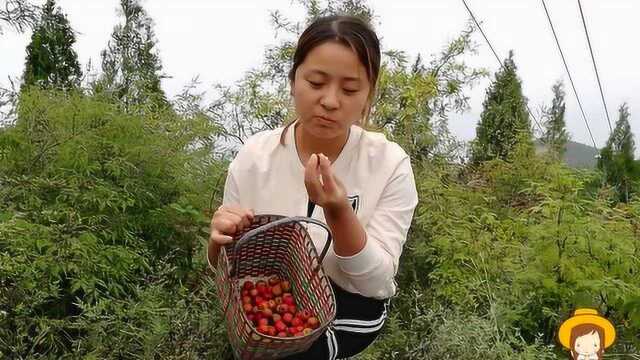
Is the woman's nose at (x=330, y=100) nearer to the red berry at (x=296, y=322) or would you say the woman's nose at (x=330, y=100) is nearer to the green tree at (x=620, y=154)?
the red berry at (x=296, y=322)

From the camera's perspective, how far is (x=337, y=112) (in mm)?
1243

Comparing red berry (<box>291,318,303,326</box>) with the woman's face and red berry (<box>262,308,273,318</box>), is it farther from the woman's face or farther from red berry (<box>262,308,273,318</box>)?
the woman's face

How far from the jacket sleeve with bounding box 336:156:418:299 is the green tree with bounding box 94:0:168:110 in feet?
6.29

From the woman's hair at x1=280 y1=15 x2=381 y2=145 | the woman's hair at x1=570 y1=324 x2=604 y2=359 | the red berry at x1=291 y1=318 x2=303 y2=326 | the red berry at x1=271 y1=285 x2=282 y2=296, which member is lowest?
the woman's hair at x1=570 y1=324 x2=604 y2=359

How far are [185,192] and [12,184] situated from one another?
0.58 m

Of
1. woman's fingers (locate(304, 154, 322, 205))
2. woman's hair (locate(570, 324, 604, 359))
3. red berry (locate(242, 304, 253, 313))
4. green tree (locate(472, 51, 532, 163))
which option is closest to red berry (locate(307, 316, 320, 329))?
red berry (locate(242, 304, 253, 313))

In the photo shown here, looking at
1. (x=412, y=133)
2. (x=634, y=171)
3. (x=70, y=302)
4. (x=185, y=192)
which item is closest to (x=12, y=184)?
(x=70, y=302)

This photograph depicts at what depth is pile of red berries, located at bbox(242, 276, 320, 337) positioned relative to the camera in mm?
1280

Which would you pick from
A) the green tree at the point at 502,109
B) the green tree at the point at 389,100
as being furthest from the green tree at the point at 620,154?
the green tree at the point at 389,100

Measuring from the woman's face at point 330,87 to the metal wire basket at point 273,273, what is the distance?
16cm

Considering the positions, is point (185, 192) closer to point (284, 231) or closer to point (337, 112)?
point (284, 231)

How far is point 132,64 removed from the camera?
484 centimetres

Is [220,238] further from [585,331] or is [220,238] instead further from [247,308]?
[585,331]

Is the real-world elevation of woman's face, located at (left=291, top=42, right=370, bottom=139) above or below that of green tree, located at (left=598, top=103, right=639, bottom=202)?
below
